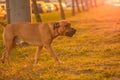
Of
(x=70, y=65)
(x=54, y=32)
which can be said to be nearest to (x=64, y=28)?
(x=54, y=32)

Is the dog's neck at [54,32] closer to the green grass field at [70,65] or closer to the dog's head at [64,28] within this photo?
the dog's head at [64,28]

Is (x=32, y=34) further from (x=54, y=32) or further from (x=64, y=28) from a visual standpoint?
(x=64, y=28)

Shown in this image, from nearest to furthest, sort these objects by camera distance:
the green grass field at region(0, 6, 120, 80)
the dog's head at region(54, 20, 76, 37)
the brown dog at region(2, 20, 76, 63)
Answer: the green grass field at region(0, 6, 120, 80), the dog's head at region(54, 20, 76, 37), the brown dog at region(2, 20, 76, 63)

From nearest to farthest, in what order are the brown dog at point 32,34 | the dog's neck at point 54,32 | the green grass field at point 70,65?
1. the green grass field at point 70,65
2. the dog's neck at point 54,32
3. the brown dog at point 32,34

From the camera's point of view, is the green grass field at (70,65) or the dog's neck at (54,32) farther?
the dog's neck at (54,32)

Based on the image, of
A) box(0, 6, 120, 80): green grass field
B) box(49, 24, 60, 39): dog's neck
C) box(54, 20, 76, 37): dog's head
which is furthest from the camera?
box(49, 24, 60, 39): dog's neck

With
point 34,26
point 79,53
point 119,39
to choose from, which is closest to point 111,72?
point 34,26

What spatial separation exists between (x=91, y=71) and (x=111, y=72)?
58 centimetres

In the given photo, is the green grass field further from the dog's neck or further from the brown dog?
the dog's neck

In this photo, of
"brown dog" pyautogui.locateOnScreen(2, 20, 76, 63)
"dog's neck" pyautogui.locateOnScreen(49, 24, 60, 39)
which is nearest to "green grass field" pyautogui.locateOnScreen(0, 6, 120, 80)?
"brown dog" pyautogui.locateOnScreen(2, 20, 76, 63)

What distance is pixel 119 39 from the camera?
1582cm

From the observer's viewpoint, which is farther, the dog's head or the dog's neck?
the dog's neck

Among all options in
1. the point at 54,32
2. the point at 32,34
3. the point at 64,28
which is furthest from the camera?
the point at 32,34

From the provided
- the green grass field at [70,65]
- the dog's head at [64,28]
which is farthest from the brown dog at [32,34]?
the green grass field at [70,65]
